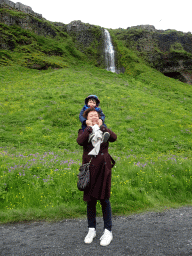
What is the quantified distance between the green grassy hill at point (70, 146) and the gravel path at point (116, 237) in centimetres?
42

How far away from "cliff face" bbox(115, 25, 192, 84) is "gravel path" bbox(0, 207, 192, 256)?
4822 centimetres

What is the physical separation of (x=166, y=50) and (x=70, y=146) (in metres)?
49.7

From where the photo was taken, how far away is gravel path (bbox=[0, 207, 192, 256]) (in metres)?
2.93

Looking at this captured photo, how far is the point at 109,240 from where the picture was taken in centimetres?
317

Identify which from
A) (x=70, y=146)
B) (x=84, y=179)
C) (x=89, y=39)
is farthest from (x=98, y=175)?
(x=89, y=39)

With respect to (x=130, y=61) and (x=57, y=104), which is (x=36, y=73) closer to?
(x=57, y=104)

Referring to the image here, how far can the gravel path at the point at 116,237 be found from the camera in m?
2.93

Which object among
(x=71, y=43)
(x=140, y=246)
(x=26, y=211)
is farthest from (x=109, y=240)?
(x=71, y=43)

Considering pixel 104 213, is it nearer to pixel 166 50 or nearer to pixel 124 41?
pixel 166 50

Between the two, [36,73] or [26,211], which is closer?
[26,211]

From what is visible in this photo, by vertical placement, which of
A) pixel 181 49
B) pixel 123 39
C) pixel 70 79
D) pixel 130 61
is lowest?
pixel 70 79

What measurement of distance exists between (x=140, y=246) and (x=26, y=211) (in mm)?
2948

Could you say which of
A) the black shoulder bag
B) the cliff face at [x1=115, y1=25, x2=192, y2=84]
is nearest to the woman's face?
the black shoulder bag

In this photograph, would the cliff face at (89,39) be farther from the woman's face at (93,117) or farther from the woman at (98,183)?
the woman at (98,183)
